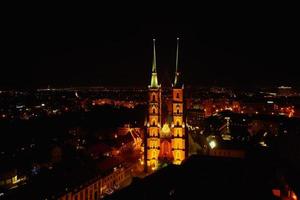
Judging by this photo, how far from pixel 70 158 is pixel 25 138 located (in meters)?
11.8

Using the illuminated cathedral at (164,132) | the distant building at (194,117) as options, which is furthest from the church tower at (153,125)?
the distant building at (194,117)

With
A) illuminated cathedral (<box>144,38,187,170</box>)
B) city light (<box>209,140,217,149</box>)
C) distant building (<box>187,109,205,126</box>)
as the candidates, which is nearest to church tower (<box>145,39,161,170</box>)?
illuminated cathedral (<box>144,38,187,170</box>)

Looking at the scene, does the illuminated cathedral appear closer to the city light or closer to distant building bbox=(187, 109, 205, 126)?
the city light

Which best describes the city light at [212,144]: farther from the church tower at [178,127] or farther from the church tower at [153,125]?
the church tower at [153,125]

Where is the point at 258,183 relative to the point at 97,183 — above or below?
above

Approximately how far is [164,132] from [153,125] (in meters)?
1.16

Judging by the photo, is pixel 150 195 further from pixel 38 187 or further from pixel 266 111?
pixel 266 111

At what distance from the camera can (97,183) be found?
20453 millimetres

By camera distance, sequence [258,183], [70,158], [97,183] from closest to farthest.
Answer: [258,183]
[97,183]
[70,158]

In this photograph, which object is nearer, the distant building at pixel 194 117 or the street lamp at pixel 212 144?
the street lamp at pixel 212 144

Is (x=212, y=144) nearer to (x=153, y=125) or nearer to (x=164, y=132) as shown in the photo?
(x=164, y=132)

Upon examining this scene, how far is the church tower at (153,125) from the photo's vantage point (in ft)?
89.0

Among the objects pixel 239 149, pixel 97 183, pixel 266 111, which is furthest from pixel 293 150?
pixel 266 111

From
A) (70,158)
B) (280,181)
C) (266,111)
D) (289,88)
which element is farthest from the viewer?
(289,88)
